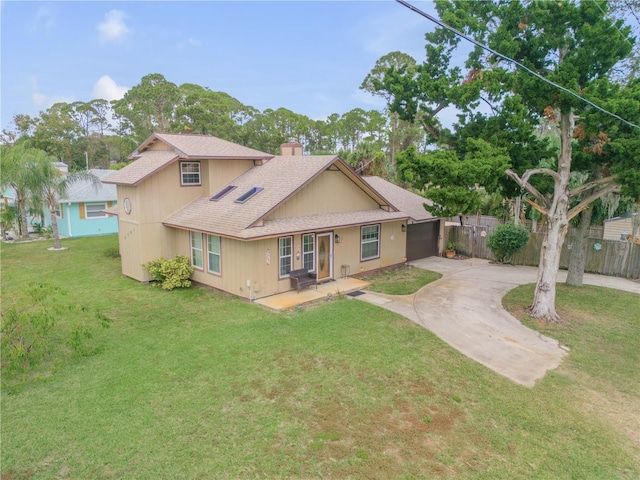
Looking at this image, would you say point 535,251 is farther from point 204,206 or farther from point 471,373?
point 204,206

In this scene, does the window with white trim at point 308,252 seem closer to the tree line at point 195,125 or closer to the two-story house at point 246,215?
the two-story house at point 246,215

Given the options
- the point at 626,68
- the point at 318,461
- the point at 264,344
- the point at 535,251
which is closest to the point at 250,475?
the point at 318,461

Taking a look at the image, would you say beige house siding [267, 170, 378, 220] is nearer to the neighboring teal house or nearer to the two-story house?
the two-story house

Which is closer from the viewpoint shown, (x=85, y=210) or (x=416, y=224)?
(x=416, y=224)

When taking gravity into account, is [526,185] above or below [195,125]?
below

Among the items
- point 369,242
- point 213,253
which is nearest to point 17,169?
point 213,253

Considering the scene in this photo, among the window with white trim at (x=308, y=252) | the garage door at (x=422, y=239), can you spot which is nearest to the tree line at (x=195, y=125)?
the garage door at (x=422, y=239)

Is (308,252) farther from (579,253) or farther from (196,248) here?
(579,253)

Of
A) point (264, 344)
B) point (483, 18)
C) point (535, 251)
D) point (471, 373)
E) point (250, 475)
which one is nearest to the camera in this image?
point (250, 475)

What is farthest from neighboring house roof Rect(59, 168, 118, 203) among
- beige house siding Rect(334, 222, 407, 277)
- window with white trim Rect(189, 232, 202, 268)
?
beige house siding Rect(334, 222, 407, 277)
